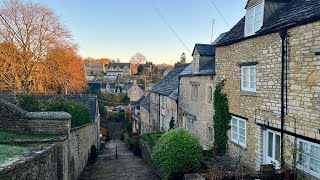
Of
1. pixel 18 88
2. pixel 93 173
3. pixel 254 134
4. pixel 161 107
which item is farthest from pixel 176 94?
pixel 18 88

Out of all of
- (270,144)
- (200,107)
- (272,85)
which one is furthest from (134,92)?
(272,85)

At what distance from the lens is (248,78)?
11461 mm

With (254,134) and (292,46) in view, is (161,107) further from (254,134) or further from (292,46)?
(292,46)

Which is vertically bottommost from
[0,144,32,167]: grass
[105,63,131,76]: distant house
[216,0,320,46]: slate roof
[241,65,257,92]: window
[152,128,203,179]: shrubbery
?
[152,128,203,179]: shrubbery

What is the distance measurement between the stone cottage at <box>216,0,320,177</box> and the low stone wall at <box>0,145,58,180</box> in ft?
26.8

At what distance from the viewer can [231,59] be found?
1286 cm

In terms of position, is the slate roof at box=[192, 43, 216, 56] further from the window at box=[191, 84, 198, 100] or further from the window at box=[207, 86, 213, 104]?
the window at box=[207, 86, 213, 104]

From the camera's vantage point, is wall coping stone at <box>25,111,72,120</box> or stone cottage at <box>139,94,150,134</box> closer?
wall coping stone at <box>25,111,72,120</box>

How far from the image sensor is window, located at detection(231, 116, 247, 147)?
11938 mm

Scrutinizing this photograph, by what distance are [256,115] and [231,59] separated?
3350 millimetres

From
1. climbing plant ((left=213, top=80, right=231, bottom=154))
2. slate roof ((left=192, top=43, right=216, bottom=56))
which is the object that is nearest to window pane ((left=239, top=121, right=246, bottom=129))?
climbing plant ((left=213, top=80, right=231, bottom=154))

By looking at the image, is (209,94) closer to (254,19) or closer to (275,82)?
(254,19)

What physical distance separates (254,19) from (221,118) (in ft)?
17.5

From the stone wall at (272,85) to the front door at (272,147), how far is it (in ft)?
0.65
